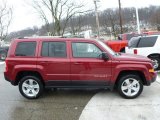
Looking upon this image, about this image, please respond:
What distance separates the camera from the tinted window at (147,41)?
38.4 ft

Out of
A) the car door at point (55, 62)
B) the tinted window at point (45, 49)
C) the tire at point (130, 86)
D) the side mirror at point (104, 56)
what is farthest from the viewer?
the tinted window at point (45, 49)

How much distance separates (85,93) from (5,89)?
116 inches

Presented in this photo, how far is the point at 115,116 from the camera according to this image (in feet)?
18.9

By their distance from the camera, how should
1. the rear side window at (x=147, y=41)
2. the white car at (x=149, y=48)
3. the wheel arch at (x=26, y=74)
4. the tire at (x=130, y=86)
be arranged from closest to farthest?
the tire at (x=130, y=86) < the wheel arch at (x=26, y=74) < the white car at (x=149, y=48) < the rear side window at (x=147, y=41)

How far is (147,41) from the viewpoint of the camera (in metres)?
11.8

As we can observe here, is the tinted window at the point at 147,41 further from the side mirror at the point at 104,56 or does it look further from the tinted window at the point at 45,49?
the tinted window at the point at 45,49

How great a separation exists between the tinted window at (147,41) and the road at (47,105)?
4.80m

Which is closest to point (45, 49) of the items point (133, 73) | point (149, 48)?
point (133, 73)

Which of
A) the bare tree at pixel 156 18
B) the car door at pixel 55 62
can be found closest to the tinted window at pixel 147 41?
the car door at pixel 55 62

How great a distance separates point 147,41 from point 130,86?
522 cm

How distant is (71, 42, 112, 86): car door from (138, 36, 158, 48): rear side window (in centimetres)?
525

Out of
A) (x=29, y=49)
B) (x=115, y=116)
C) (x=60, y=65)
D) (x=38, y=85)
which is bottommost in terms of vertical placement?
(x=115, y=116)

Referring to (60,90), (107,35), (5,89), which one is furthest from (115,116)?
(107,35)

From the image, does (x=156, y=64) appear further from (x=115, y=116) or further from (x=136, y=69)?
(x=115, y=116)
